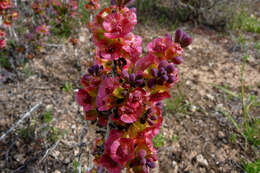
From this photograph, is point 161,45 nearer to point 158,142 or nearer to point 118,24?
point 118,24

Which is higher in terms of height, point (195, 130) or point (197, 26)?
point (197, 26)

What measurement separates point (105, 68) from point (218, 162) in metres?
1.76

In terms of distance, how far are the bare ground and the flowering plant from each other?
1.72 ft

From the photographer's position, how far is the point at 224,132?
8.49 ft

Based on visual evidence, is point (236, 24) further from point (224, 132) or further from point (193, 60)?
point (224, 132)

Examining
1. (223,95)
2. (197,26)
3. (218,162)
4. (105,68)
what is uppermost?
(105,68)

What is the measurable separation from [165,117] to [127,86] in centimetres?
192

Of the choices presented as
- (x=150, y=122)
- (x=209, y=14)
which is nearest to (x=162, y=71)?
(x=150, y=122)

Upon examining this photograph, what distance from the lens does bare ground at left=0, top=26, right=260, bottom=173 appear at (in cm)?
227

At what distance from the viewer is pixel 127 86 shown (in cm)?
99

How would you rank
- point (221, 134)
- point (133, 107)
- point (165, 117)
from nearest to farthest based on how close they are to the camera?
1. point (133, 107)
2. point (221, 134)
3. point (165, 117)

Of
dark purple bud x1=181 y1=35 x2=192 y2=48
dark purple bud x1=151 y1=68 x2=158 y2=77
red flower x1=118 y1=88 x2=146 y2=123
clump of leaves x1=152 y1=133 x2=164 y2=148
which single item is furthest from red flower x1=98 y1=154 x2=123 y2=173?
clump of leaves x1=152 y1=133 x2=164 y2=148

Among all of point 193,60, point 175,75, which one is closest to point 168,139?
point 175,75

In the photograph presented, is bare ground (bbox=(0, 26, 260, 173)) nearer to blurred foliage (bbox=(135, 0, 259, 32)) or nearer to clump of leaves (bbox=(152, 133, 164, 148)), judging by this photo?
clump of leaves (bbox=(152, 133, 164, 148))
